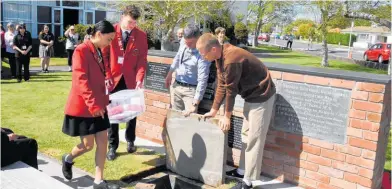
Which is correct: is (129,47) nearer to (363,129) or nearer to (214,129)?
(214,129)

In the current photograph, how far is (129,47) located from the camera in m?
4.89

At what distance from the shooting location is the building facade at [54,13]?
19.1 meters

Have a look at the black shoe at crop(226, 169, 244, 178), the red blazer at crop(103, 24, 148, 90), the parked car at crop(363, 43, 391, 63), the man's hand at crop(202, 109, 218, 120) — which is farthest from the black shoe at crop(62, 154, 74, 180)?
the parked car at crop(363, 43, 391, 63)

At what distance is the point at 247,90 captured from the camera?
428 cm

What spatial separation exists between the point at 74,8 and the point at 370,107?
20.1 metres

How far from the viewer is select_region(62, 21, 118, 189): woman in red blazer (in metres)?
3.89

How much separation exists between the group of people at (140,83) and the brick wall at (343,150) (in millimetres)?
416

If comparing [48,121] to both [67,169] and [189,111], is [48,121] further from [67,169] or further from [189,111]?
[189,111]

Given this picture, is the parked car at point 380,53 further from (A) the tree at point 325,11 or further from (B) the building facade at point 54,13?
(B) the building facade at point 54,13

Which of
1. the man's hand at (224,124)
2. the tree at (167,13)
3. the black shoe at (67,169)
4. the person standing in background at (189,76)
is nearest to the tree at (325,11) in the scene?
the tree at (167,13)

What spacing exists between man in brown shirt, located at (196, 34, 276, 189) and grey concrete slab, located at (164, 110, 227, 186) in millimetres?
200

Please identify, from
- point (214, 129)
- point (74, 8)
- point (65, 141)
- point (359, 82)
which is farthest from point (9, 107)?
point (74, 8)

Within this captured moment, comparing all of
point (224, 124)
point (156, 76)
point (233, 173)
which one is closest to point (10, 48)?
point (156, 76)

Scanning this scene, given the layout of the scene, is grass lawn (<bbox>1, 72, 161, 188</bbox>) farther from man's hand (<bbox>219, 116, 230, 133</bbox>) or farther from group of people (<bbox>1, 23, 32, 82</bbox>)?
man's hand (<bbox>219, 116, 230, 133</bbox>)
